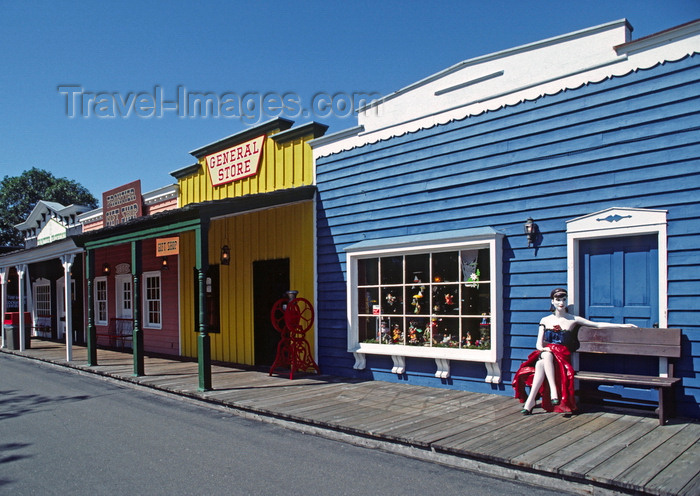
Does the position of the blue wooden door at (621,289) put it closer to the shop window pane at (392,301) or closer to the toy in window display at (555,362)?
the toy in window display at (555,362)

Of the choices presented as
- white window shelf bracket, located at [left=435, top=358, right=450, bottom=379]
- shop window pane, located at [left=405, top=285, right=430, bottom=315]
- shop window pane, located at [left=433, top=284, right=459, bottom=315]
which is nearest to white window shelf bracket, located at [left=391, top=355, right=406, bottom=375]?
white window shelf bracket, located at [left=435, top=358, right=450, bottom=379]

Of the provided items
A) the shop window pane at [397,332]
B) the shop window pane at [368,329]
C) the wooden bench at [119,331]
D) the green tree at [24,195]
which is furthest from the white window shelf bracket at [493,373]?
the green tree at [24,195]

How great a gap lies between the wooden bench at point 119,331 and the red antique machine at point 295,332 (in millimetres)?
7381

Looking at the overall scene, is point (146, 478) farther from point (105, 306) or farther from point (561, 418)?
point (105, 306)

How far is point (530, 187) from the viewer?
273 inches

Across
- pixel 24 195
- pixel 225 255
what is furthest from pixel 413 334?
pixel 24 195

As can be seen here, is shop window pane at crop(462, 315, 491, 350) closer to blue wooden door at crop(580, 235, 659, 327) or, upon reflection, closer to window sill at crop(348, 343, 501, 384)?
window sill at crop(348, 343, 501, 384)

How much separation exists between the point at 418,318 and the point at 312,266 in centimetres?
232

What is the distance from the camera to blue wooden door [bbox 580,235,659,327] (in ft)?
19.5

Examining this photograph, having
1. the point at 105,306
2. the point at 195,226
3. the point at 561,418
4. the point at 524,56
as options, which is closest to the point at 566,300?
the point at 561,418

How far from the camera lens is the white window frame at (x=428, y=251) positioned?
709cm

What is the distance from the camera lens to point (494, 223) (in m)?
7.29

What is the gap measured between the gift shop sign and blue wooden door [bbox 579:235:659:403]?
6668 millimetres

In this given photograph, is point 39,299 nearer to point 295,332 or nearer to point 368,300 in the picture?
point 295,332
